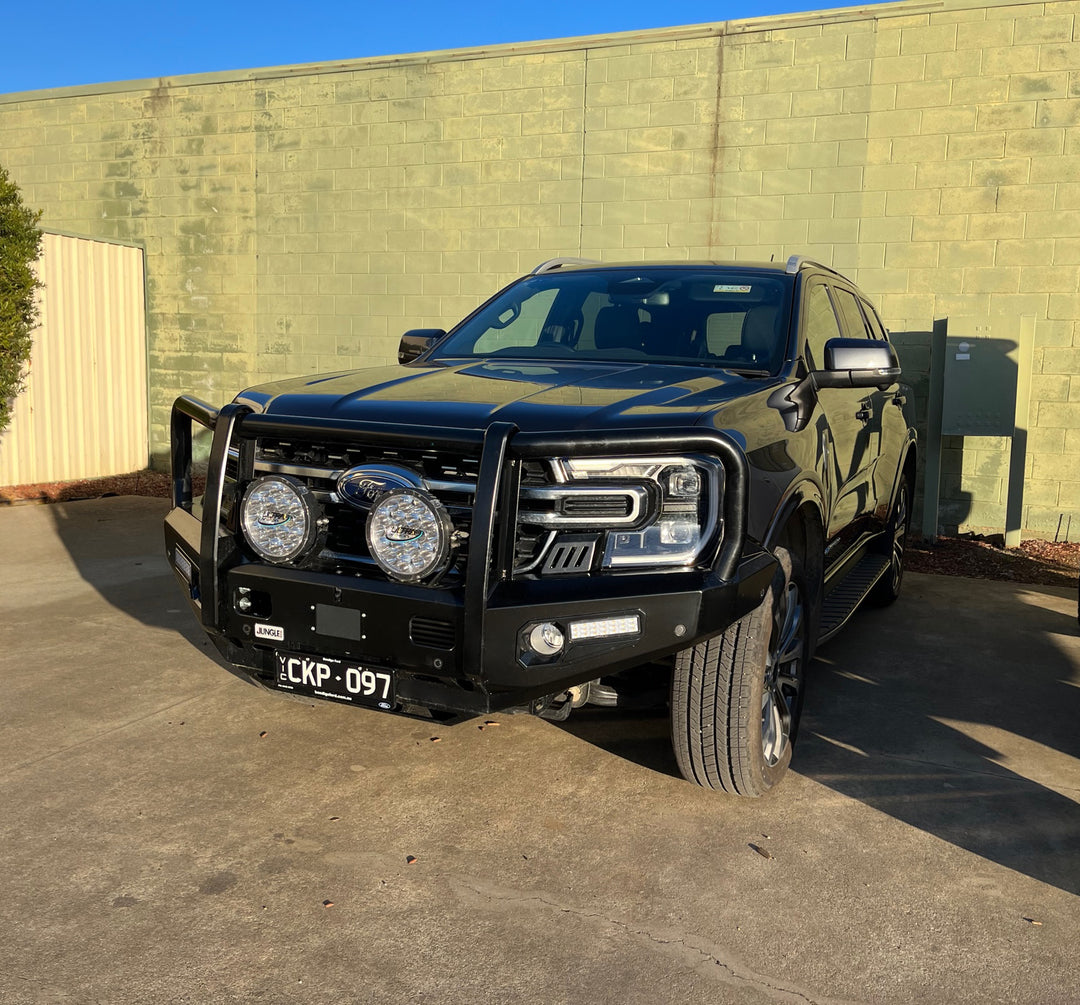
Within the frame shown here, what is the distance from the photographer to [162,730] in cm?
420

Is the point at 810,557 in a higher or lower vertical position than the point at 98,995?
higher

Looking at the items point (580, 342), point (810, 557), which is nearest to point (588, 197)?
point (580, 342)

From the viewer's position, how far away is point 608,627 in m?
2.99

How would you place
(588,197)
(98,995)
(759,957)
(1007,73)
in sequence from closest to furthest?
(98,995) < (759,957) < (1007,73) < (588,197)

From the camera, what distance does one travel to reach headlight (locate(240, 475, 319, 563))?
130 inches

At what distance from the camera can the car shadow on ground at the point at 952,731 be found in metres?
3.52

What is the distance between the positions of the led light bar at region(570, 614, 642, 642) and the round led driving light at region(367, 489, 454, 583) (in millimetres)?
453

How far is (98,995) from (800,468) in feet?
8.81

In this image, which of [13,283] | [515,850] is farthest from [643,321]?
[13,283]

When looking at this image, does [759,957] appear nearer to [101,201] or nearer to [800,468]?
[800,468]

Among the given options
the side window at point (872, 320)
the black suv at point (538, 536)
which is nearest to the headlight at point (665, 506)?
the black suv at point (538, 536)

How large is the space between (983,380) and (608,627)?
641 centimetres

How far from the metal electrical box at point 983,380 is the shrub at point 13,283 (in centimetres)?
826

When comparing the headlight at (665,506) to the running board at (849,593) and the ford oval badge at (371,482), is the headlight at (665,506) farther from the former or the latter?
the running board at (849,593)
